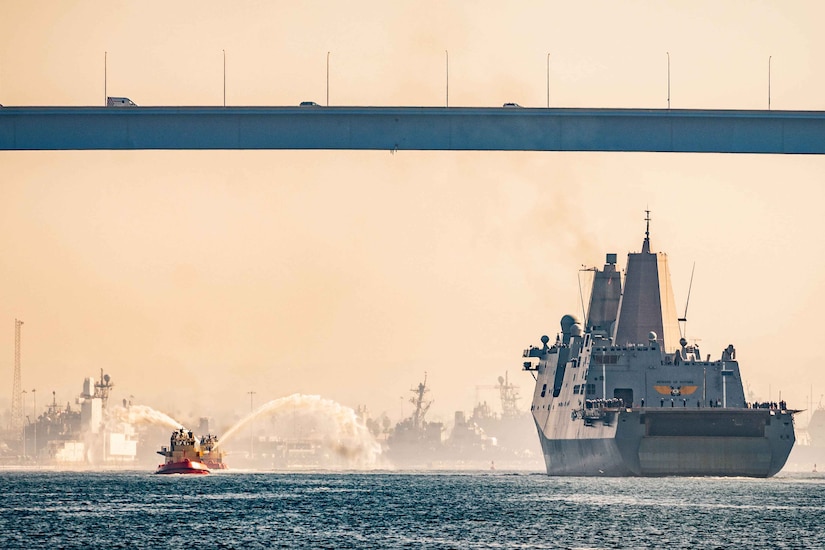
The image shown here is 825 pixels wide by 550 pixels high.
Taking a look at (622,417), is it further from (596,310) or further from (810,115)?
(810,115)

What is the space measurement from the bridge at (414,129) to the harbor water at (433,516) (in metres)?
15.4

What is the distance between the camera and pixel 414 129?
67.4 metres

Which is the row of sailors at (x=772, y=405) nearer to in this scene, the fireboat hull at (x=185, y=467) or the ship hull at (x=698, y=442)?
the ship hull at (x=698, y=442)

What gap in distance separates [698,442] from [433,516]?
3233cm

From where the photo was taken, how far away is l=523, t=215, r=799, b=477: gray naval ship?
10856 centimetres

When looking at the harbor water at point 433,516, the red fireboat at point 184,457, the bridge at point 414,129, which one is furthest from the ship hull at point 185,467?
the bridge at point 414,129

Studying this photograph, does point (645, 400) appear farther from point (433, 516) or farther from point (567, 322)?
point (433, 516)

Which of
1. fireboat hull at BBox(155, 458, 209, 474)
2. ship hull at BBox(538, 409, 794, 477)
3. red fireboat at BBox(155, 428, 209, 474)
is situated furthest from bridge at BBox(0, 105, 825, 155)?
fireboat hull at BBox(155, 458, 209, 474)

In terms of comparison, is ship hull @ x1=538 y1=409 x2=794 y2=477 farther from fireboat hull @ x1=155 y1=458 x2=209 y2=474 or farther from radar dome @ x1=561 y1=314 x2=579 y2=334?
fireboat hull @ x1=155 y1=458 x2=209 y2=474

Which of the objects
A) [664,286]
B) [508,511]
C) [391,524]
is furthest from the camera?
[664,286]

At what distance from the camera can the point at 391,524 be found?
75.0 meters

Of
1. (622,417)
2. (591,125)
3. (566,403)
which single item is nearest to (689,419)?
(622,417)

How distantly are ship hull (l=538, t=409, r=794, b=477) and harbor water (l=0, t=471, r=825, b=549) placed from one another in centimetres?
139

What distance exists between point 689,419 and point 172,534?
1958 inches
